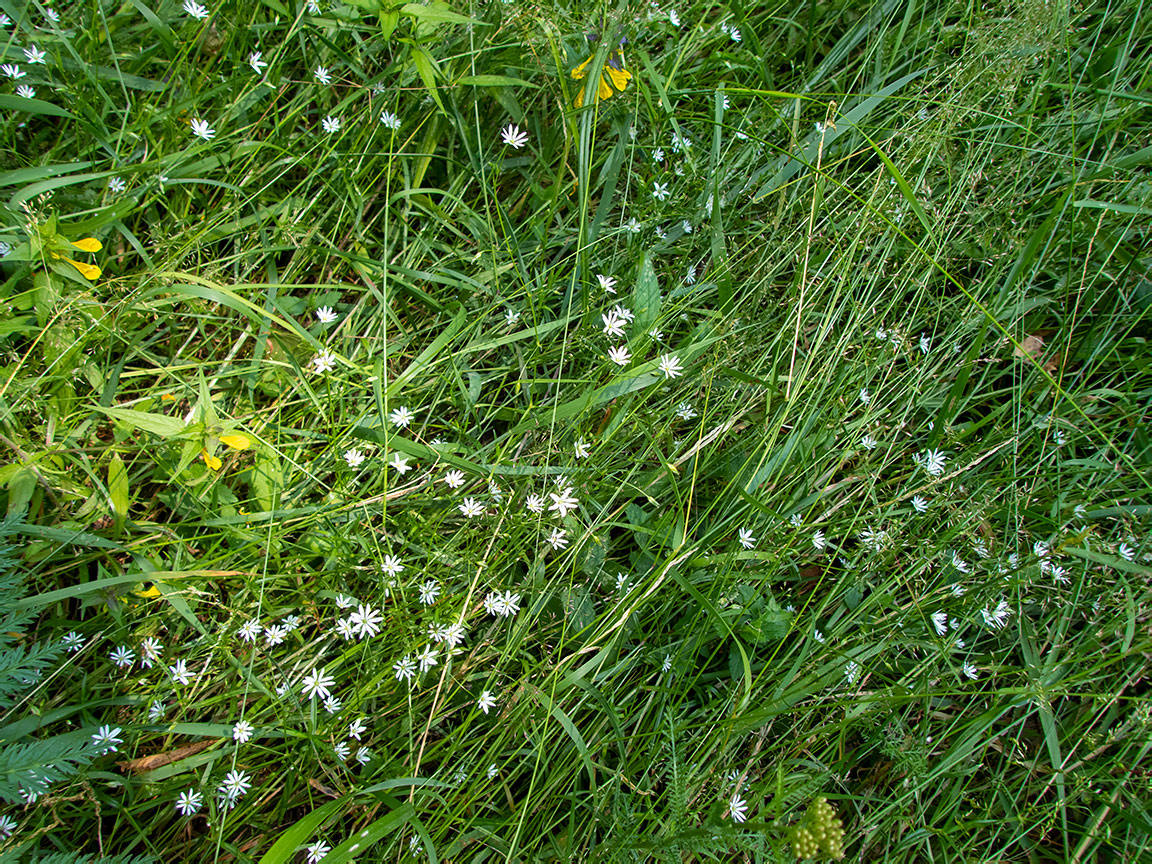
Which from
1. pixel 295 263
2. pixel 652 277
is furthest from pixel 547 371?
pixel 295 263

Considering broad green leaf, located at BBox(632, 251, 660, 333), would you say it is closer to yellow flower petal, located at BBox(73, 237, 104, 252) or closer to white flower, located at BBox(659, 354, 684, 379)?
white flower, located at BBox(659, 354, 684, 379)

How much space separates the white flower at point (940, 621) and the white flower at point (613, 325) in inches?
43.9

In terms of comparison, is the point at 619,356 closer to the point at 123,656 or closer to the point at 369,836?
the point at 369,836

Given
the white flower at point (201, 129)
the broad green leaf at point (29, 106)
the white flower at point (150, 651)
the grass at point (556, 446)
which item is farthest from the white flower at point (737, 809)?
the broad green leaf at point (29, 106)

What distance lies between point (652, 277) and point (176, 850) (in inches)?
69.8

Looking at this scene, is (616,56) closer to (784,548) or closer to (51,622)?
(784,548)

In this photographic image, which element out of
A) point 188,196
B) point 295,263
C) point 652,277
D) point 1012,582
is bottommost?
point 1012,582

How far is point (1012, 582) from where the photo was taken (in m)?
2.00

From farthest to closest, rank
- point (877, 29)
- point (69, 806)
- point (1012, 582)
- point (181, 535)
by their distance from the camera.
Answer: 1. point (877, 29)
2. point (1012, 582)
3. point (181, 535)
4. point (69, 806)

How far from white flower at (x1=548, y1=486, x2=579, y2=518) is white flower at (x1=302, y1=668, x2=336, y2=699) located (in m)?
0.63

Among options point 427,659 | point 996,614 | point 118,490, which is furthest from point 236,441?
point 996,614

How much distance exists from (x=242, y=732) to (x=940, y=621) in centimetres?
174

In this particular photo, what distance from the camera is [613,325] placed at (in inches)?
78.7

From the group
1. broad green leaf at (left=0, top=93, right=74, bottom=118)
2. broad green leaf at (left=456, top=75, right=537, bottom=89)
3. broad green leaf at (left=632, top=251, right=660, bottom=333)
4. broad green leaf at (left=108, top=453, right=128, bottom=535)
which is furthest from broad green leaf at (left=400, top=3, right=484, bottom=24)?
broad green leaf at (left=108, top=453, right=128, bottom=535)
